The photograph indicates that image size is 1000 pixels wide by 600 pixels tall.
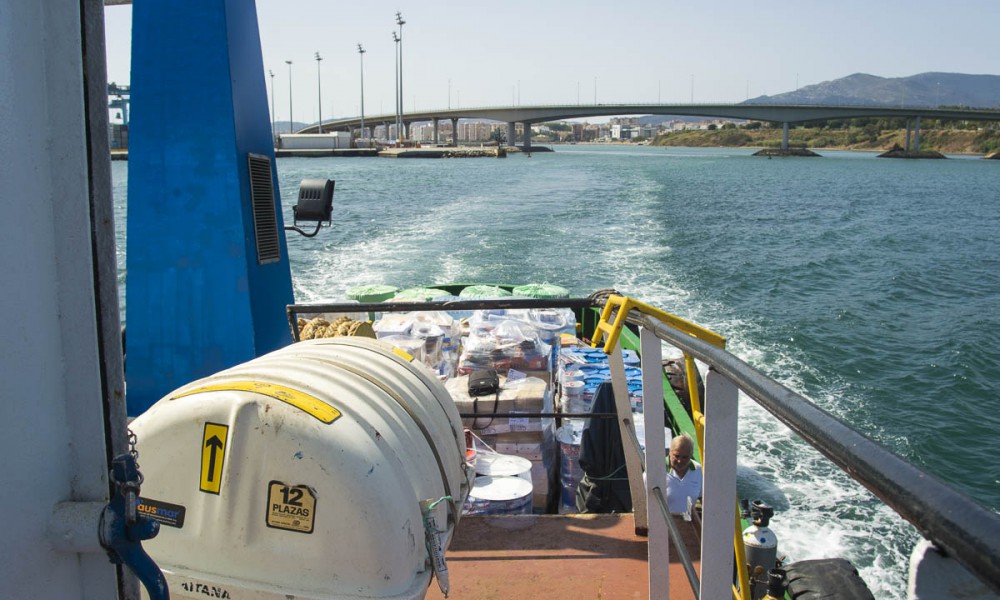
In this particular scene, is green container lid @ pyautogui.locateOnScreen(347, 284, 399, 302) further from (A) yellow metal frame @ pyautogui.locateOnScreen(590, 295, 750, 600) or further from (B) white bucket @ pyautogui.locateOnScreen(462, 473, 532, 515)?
(A) yellow metal frame @ pyautogui.locateOnScreen(590, 295, 750, 600)

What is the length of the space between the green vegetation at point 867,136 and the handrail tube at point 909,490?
10263 centimetres

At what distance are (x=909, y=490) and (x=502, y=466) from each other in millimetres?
4896

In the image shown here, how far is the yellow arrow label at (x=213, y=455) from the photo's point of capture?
7.79 ft

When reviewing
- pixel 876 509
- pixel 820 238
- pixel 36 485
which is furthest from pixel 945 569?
pixel 820 238

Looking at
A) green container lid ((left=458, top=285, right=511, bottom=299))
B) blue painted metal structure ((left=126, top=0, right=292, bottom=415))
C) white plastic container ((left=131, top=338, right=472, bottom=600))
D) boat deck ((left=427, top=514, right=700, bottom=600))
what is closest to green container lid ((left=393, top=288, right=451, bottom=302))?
green container lid ((left=458, top=285, right=511, bottom=299))

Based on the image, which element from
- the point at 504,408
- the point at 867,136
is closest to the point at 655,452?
the point at 504,408

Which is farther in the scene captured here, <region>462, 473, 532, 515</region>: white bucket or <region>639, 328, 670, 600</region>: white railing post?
<region>462, 473, 532, 515</region>: white bucket

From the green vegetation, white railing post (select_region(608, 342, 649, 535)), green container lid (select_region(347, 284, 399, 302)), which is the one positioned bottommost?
green container lid (select_region(347, 284, 399, 302))

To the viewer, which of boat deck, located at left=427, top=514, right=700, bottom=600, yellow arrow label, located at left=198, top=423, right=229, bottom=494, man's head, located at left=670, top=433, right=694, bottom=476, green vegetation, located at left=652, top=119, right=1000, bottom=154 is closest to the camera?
yellow arrow label, located at left=198, top=423, right=229, bottom=494

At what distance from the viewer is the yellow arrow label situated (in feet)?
7.79

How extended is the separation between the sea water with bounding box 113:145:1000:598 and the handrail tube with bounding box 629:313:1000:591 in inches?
226

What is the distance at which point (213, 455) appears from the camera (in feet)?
7.80

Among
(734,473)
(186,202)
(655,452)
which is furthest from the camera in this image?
(186,202)

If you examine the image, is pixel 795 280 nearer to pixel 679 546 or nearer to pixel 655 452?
pixel 655 452
